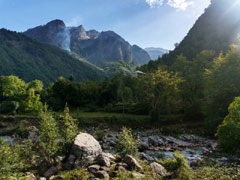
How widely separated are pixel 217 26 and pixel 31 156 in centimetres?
10889

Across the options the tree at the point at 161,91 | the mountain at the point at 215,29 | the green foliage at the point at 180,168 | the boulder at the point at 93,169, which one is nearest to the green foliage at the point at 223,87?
the tree at the point at 161,91

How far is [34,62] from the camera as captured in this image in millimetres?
134375

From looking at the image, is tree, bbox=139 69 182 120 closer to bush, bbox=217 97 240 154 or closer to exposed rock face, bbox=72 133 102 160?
bush, bbox=217 97 240 154

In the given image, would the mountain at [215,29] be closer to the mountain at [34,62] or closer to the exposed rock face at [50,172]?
the mountain at [34,62]

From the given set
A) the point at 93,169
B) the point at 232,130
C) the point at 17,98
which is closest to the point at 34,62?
the point at 17,98

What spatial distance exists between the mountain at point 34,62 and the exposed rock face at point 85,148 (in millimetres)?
117042

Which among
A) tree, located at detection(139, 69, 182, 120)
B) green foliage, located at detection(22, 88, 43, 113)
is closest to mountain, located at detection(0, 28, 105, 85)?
green foliage, located at detection(22, 88, 43, 113)

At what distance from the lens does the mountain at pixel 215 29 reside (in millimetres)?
77562

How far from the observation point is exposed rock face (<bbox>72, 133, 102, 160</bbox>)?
999 centimetres

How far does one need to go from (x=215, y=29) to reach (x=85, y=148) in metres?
104

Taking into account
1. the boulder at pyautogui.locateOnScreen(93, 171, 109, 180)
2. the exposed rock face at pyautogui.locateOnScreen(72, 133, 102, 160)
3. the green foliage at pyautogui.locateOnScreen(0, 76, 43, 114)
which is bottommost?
the boulder at pyautogui.locateOnScreen(93, 171, 109, 180)

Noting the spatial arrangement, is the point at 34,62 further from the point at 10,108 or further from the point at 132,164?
the point at 132,164

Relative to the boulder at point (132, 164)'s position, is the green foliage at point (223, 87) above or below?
above

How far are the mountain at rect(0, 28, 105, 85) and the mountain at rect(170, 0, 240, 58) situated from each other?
8006 cm
